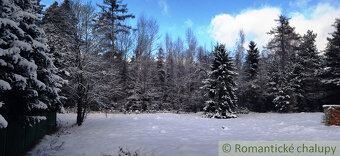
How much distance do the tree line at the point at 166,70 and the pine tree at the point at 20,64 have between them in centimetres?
81

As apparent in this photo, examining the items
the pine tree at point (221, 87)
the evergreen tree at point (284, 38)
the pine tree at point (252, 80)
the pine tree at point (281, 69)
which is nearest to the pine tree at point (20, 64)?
the pine tree at point (221, 87)

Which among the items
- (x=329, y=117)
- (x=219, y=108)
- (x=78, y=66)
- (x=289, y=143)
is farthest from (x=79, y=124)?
(x=329, y=117)

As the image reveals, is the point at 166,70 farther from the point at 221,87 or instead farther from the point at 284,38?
the point at 284,38

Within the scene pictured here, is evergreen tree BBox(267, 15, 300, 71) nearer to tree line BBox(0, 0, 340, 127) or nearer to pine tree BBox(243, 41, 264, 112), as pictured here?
tree line BBox(0, 0, 340, 127)

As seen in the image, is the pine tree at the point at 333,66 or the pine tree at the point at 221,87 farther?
the pine tree at the point at 333,66

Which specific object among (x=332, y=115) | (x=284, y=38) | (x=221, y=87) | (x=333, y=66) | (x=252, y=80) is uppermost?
(x=284, y=38)

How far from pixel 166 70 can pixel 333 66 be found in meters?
19.6

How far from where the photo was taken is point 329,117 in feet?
32.2

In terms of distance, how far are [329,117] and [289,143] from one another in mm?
5081

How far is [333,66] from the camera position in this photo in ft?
66.2

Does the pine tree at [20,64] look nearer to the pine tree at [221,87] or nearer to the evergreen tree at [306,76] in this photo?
the pine tree at [221,87]

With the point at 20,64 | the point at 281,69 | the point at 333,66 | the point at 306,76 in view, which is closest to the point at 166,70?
the point at 281,69

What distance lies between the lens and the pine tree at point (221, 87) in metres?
18.9

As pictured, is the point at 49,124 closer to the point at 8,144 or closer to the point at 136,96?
the point at 8,144
